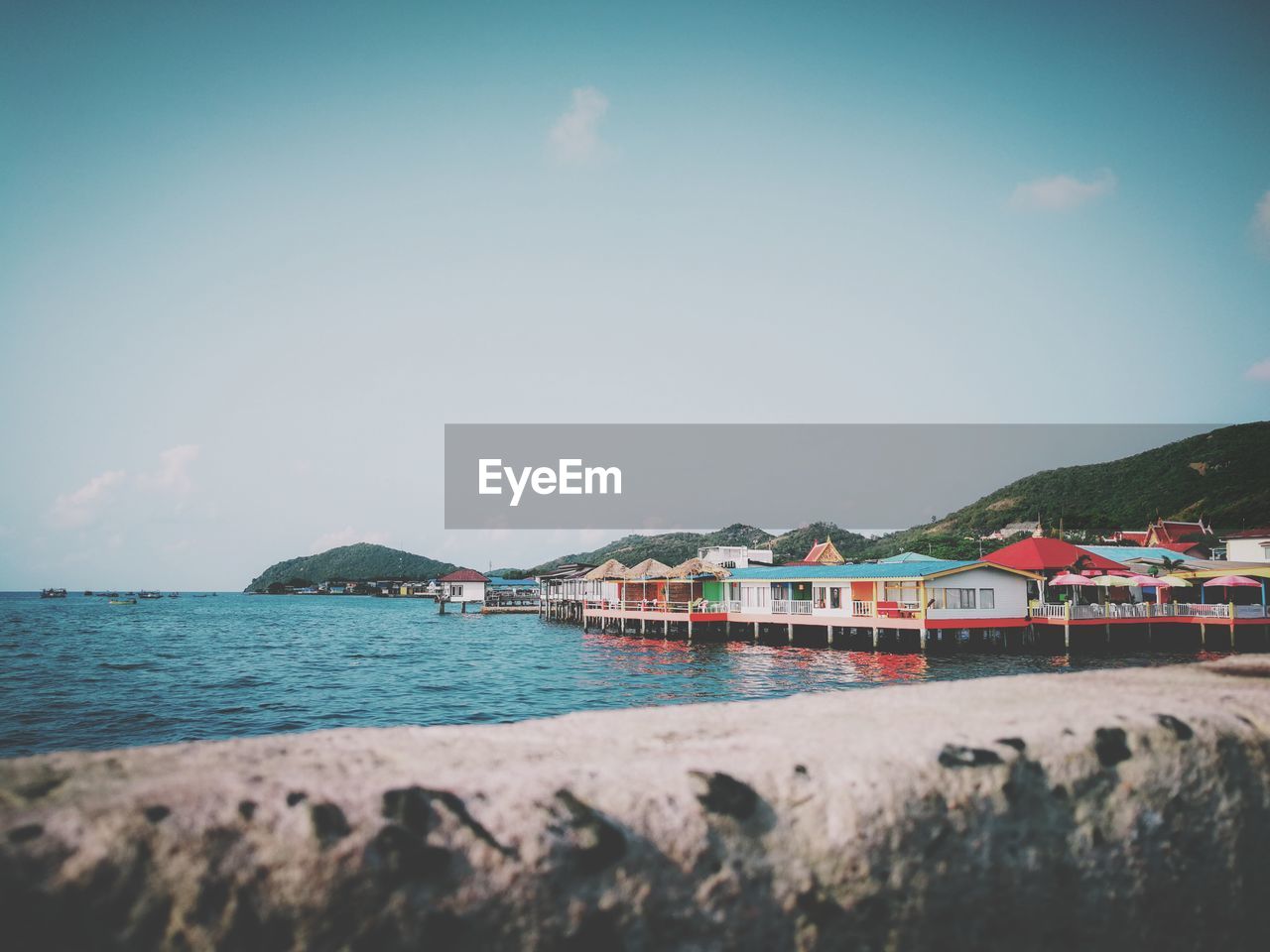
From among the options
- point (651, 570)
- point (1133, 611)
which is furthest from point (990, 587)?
point (651, 570)

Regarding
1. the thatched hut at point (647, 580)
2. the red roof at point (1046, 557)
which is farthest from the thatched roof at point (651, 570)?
the red roof at point (1046, 557)

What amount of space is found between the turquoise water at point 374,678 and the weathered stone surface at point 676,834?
64.6ft

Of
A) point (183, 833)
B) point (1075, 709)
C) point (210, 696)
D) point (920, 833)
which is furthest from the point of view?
point (210, 696)

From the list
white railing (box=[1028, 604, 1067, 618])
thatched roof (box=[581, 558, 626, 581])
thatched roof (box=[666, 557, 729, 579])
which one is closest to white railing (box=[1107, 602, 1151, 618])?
white railing (box=[1028, 604, 1067, 618])

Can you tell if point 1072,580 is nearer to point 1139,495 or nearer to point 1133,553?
point 1133,553

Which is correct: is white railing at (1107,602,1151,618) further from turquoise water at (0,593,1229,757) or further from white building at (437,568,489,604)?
white building at (437,568,489,604)

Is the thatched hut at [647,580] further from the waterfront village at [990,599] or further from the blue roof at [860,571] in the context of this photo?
the blue roof at [860,571]

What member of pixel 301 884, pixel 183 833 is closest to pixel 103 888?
pixel 183 833

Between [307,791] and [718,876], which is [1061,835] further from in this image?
[307,791]

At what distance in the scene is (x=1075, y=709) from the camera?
2.84 meters

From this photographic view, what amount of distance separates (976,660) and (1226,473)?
89.6 metres

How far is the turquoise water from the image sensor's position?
69.7 ft

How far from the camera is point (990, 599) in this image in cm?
3681

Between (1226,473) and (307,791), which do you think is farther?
(1226,473)
